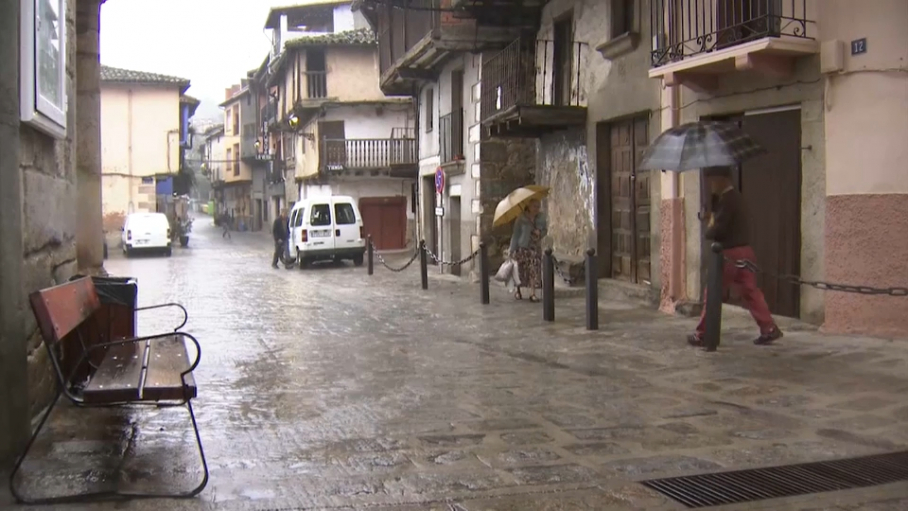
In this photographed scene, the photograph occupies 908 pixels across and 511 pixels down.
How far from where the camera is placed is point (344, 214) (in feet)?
82.9

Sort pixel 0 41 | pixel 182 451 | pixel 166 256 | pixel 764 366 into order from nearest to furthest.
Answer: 1. pixel 0 41
2. pixel 182 451
3. pixel 764 366
4. pixel 166 256

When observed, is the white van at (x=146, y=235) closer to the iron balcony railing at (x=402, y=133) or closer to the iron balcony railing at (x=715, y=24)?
the iron balcony railing at (x=402, y=133)

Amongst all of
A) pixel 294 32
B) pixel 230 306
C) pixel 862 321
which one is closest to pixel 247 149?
pixel 294 32

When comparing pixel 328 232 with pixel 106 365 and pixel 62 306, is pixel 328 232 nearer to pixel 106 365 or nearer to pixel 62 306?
pixel 106 365

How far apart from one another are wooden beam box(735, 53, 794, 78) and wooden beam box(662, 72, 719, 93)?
1019mm

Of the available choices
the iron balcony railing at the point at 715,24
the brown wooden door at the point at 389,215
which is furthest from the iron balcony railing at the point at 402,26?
the brown wooden door at the point at 389,215

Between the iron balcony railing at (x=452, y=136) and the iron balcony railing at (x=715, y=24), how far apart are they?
8995 millimetres

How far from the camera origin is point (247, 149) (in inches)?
2382

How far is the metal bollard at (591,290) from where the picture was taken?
32.9 feet

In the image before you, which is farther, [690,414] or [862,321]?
[862,321]

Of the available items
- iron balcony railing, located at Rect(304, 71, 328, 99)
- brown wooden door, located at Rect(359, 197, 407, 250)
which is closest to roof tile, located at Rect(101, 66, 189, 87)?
iron balcony railing, located at Rect(304, 71, 328, 99)

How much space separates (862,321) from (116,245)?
114 ft

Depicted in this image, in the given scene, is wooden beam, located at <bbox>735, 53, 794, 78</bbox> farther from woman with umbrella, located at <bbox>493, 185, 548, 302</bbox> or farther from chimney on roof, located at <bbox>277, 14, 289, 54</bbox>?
chimney on roof, located at <bbox>277, 14, 289, 54</bbox>

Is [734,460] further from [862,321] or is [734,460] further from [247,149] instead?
[247,149]
